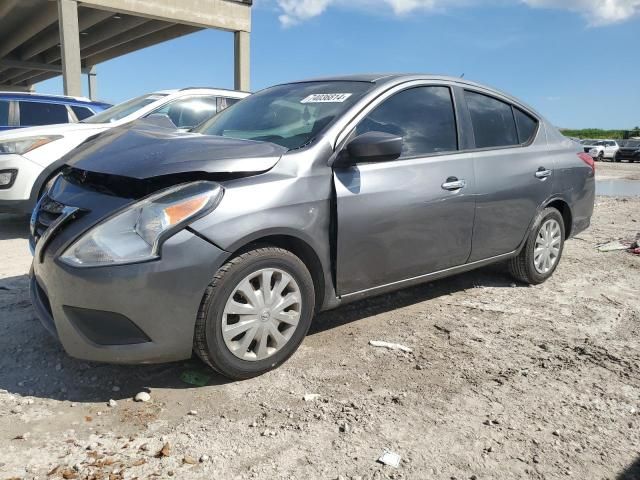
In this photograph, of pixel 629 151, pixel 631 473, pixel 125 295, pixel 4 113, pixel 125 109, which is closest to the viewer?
pixel 631 473

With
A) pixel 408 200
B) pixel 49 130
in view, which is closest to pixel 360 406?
pixel 408 200

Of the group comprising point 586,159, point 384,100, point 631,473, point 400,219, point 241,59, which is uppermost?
point 241,59

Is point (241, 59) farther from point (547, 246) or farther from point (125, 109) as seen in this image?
point (547, 246)

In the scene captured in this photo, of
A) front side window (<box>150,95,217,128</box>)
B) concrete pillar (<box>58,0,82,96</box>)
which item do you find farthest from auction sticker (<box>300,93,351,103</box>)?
concrete pillar (<box>58,0,82,96</box>)

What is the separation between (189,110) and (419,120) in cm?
413

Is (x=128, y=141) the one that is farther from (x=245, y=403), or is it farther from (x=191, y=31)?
(x=191, y=31)

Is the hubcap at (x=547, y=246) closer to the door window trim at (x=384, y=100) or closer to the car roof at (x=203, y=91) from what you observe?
the door window trim at (x=384, y=100)

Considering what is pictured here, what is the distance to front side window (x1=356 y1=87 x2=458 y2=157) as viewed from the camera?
3.30 meters

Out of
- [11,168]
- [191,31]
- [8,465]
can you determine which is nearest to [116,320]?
[8,465]

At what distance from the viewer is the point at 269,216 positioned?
2.66 meters

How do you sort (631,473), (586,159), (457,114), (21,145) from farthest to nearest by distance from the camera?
(21,145)
(586,159)
(457,114)
(631,473)

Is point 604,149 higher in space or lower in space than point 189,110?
lower

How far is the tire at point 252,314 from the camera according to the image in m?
2.54

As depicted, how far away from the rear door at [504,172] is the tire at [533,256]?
144mm
